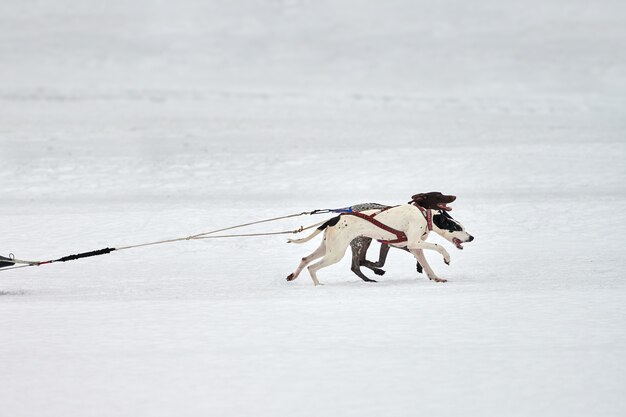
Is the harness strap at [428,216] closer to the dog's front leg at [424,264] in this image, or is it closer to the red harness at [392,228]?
the red harness at [392,228]

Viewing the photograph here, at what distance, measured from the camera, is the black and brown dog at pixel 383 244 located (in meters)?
7.41

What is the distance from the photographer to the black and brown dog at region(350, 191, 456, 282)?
7406 mm

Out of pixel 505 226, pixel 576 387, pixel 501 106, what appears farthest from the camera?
pixel 501 106

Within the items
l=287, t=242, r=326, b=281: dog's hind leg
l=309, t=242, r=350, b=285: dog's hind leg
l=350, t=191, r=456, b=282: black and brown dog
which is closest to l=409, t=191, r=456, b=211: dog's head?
l=350, t=191, r=456, b=282: black and brown dog

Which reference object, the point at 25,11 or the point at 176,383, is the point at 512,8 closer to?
the point at 25,11

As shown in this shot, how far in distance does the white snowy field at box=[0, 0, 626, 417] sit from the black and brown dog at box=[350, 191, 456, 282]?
0.16 metres

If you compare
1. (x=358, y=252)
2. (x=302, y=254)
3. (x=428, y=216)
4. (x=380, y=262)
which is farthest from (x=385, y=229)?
(x=302, y=254)

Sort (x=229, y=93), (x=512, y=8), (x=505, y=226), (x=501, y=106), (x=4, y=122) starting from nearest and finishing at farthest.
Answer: (x=505, y=226), (x=4, y=122), (x=501, y=106), (x=229, y=93), (x=512, y=8)

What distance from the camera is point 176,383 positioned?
530cm

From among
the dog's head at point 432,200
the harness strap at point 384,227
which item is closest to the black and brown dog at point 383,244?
the dog's head at point 432,200

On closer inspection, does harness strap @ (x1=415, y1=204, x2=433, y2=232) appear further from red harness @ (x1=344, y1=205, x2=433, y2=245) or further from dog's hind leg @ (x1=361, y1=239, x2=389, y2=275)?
dog's hind leg @ (x1=361, y1=239, x2=389, y2=275)

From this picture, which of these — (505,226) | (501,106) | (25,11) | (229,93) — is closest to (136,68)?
(229,93)

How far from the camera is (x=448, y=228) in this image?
24.5 ft

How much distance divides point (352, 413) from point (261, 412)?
1.36 feet
